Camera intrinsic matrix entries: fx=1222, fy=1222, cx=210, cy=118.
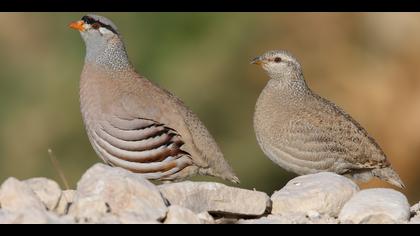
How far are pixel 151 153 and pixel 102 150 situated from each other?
0.47 m

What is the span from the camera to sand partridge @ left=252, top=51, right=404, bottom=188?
1227cm

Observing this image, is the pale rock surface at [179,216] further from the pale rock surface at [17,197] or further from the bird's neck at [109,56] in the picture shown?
the bird's neck at [109,56]

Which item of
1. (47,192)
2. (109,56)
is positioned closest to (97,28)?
(109,56)

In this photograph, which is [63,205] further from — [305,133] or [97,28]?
[305,133]

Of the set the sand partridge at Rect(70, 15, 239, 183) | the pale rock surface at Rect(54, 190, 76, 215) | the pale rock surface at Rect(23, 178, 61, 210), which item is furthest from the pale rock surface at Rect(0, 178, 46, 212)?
the sand partridge at Rect(70, 15, 239, 183)

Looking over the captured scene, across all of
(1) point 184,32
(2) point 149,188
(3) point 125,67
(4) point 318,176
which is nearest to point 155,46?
(1) point 184,32

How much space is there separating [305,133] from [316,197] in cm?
266

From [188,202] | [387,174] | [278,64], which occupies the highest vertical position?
[278,64]

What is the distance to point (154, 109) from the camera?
1173cm

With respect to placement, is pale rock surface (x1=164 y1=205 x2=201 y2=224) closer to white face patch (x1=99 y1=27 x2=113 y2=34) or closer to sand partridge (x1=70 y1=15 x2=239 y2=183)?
sand partridge (x1=70 y1=15 x2=239 y2=183)

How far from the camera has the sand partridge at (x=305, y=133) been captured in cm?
1227

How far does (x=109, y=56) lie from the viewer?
1221 centimetres

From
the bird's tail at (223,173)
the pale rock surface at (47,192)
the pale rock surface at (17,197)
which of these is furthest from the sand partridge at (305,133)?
the pale rock surface at (17,197)

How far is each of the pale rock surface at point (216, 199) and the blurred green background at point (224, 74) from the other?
707 cm
